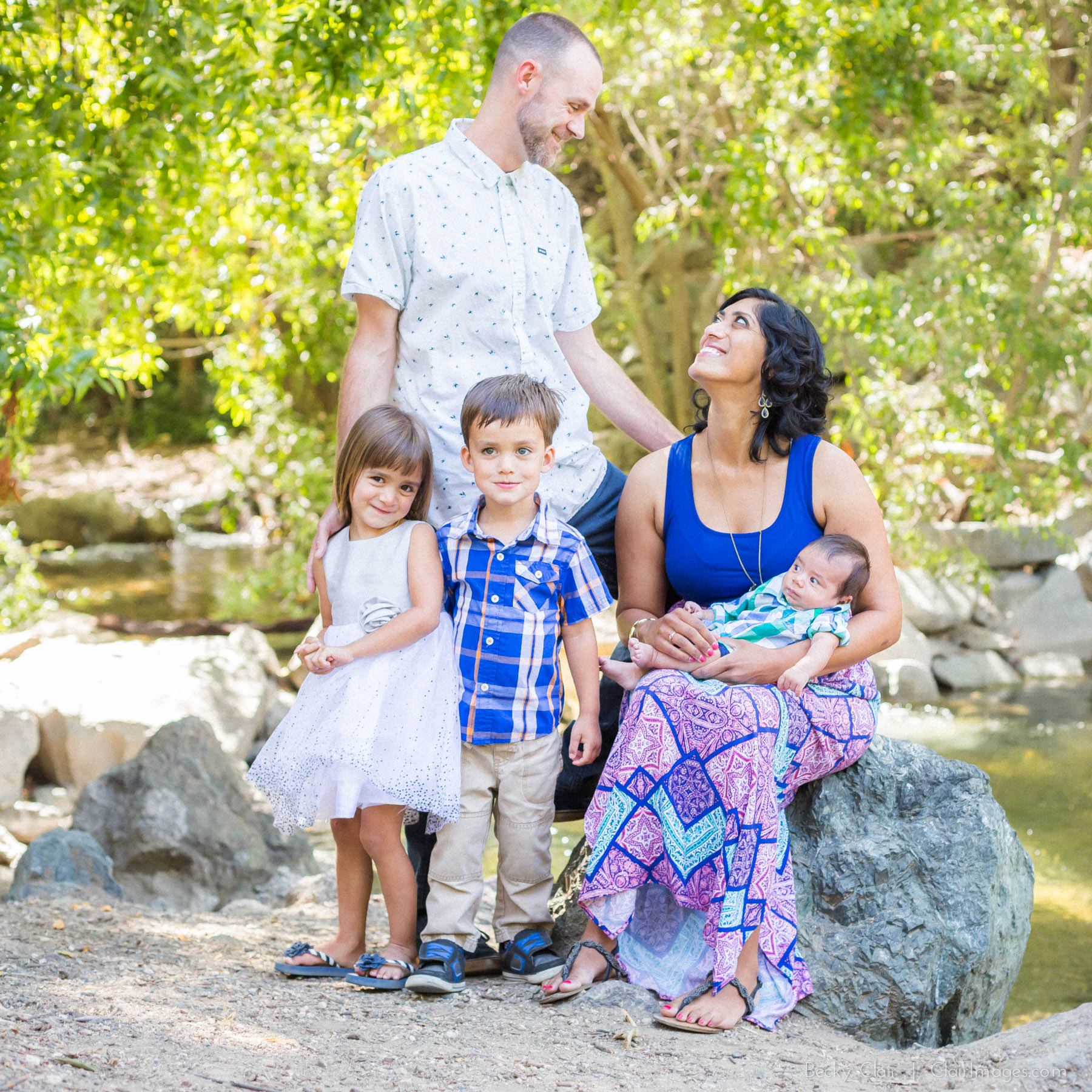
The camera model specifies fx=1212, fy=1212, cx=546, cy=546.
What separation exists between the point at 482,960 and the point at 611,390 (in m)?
1.43

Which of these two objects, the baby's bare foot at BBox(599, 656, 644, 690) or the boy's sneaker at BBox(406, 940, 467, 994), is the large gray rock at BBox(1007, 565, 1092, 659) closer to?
the baby's bare foot at BBox(599, 656, 644, 690)

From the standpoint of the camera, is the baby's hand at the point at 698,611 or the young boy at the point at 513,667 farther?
the baby's hand at the point at 698,611

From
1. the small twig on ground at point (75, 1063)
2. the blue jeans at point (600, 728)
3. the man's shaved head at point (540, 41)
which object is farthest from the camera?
the blue jeans at point (600, 728)

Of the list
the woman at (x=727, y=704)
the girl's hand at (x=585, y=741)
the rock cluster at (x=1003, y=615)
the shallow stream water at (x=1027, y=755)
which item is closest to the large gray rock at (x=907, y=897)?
the woman at (x=727, y=704)

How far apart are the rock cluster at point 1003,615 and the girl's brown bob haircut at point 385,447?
232 inches

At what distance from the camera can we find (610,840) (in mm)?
2609

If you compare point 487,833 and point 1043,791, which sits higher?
point 487,833

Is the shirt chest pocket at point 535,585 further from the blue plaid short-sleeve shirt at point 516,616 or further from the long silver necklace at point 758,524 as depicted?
the long silver necklace at point 758,524

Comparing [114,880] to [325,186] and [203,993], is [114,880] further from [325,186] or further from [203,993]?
[325,186]

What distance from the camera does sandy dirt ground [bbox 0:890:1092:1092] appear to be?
81.1 inches

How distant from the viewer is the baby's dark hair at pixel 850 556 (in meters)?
2.70

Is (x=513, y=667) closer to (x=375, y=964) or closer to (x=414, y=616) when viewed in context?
(x=414, y=616)

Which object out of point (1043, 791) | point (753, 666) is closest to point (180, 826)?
point (753, 666)

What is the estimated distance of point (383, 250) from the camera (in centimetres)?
279
